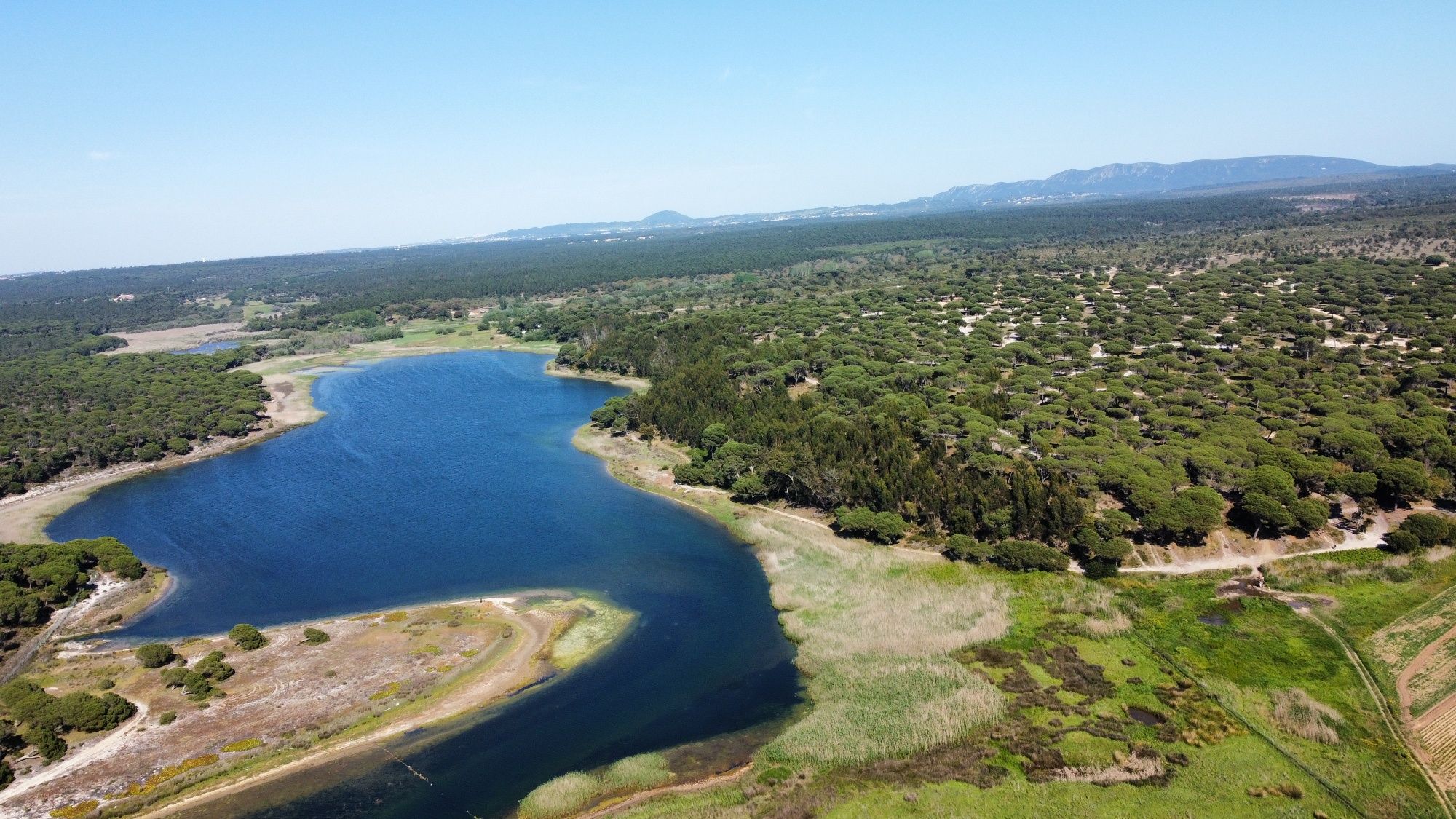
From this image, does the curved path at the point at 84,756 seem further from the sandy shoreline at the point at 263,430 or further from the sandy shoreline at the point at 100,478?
the sandy shoreline at the point at 100,478

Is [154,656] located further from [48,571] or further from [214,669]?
[48,571]

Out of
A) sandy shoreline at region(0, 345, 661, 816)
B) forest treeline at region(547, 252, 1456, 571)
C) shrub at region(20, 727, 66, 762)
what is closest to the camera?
sandy shoreline at region(0, 345, 661, 816)

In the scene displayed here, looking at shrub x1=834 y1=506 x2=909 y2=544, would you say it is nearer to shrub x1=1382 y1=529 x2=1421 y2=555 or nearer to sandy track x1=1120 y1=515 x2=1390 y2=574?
sandy track x1=1120 y1=515 x2=1390 y2=574

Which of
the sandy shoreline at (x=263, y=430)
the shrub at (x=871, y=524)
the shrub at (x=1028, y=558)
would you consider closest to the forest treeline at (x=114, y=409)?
the sandy shoreline at (x=263, y=430)

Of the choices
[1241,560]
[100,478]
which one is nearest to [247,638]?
[100,478]

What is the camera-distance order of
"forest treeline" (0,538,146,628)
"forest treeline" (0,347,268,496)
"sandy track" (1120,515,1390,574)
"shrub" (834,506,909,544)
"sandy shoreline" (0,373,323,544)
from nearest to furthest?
"sandy track" (1120,515,1390,574)
"forest treeline" (0,538,146,628)
"shrub" (834,506,909,544)
"sandy shoreline" (0,373,323,544)
"forest treeline" (0,347,268,496)

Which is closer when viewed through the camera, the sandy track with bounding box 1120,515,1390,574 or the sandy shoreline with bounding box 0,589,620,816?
the sandy shoreline with bounding box 0,589,620,816

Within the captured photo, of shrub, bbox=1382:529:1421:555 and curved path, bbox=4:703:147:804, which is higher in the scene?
curved path, bbox=4:703:147:804

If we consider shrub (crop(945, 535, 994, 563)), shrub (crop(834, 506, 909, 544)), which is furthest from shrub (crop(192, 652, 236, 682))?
shrub (crop(945, 535, 994, 563))
